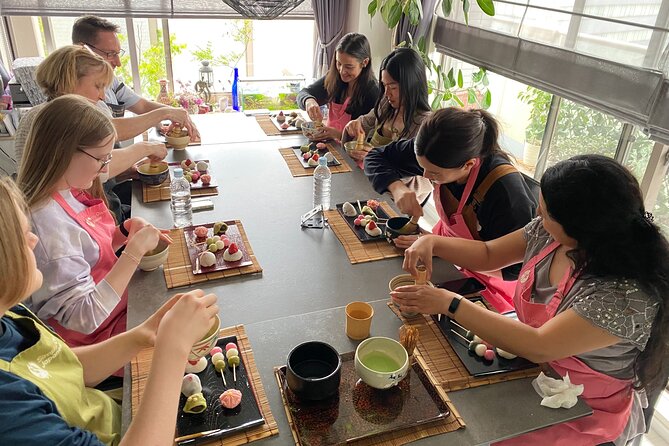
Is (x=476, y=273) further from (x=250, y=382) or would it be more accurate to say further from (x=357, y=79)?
(x=357, y=79)

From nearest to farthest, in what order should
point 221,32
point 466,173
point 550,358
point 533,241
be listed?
1. point 550,358
2. point 533,241
3. point 466,173
4. point 221,32

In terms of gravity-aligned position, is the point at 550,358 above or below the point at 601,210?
below

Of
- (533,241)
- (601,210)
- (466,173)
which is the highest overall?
(601,210)

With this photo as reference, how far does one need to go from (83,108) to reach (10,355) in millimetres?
767

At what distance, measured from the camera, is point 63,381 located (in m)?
0.98

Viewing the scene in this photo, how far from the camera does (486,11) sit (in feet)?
8.59

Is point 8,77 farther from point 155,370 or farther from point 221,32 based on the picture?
point 155,370

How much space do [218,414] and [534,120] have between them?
2569 mm

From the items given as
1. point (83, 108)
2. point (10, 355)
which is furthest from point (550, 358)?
point (83, 108)

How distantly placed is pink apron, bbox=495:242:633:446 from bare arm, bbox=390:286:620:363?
5.3 inches

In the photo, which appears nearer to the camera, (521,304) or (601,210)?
(601,210)

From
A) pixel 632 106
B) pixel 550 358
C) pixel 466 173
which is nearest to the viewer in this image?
pixel 550 358

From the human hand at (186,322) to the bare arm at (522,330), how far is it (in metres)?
0.50

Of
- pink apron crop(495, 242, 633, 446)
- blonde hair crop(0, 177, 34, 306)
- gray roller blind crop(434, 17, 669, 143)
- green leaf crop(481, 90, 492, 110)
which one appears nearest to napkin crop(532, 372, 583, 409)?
pink apron crop(495, 242, 633, 446)
